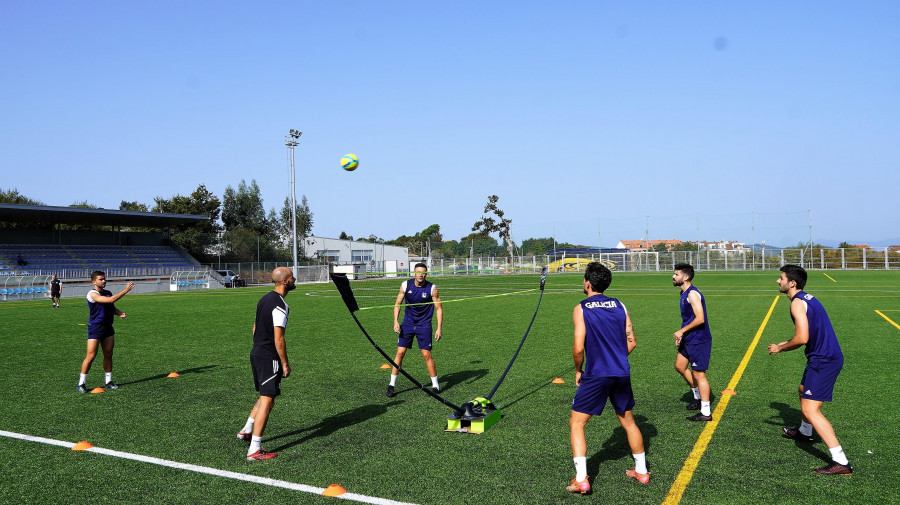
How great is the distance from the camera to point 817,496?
528 cm

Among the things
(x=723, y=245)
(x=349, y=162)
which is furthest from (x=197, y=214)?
(x=723, y=245)

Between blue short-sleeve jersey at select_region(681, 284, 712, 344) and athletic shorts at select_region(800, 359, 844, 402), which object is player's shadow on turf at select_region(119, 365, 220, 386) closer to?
blue short-sleeve jersey at select_region(681, 284, 712, 344)

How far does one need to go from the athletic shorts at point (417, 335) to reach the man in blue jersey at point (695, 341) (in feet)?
12.1

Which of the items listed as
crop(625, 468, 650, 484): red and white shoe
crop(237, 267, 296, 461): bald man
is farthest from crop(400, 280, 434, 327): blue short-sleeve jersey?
crop(625, 468, 650, 484): red and white shoe

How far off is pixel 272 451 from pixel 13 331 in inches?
649

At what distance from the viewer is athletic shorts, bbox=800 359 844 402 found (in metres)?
5.94

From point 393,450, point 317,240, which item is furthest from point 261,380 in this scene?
point 317,240

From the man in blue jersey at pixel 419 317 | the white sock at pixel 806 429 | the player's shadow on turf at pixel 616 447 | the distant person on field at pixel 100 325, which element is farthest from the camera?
the distant person on field at pixel 100 325

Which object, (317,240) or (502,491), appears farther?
(317,240)

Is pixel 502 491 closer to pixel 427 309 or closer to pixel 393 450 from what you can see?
pixel 393 450

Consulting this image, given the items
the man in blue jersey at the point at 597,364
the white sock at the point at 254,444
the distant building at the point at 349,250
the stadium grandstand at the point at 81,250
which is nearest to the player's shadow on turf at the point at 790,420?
the man in blue jersey at the point at 597,364

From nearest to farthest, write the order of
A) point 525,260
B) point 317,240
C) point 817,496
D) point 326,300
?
point 817,496
point 326,300
point 525,260
point 317,240

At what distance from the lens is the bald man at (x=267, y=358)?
643 centimetres

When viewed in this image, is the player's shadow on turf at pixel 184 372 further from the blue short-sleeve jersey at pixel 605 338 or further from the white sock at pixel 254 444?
the blue short-sleeve jersey at pixel 605 338
